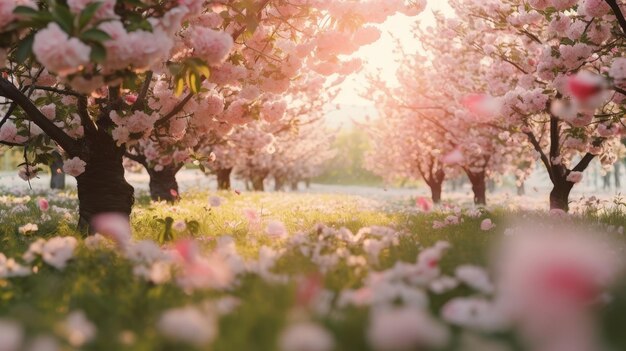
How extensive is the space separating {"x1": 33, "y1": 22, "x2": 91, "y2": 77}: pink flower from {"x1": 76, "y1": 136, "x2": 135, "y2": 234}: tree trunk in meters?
3.72

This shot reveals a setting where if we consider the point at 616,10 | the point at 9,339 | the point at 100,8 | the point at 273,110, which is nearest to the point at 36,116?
the point at 273,110

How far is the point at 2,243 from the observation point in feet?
20.1

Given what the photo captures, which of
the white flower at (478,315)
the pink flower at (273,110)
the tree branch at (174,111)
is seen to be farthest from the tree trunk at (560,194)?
the white flower at (478,315)

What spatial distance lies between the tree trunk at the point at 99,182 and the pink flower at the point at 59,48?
3.72 m

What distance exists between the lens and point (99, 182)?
697 centimetres

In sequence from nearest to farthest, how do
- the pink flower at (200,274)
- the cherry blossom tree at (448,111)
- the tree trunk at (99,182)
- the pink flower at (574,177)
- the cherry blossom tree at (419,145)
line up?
the pink flower at (200,274) → the tree trunk at (99,182) → the pink flower at (574,177) → the cherry blossom tree at (448,111) → the cherry blossom tree at (419,145)

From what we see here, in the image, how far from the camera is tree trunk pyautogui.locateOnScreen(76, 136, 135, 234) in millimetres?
6957

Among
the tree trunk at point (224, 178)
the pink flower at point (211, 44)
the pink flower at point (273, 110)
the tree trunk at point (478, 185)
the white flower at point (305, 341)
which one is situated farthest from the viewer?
the tree trunk at point (224, 178)

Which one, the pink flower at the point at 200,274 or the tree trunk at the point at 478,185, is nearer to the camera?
the pink flower at the point at 200,274

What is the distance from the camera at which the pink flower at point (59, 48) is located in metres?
3.37

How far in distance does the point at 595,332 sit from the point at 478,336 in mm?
541

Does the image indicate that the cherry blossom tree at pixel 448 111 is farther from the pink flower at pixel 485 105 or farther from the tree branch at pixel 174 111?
the tree branch at pixel 174 111

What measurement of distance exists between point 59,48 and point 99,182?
3.88 m

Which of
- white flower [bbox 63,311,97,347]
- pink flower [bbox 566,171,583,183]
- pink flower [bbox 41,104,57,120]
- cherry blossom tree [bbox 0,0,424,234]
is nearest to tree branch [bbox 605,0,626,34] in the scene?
cherry blossom tree [bbox 0,0,424,234]
